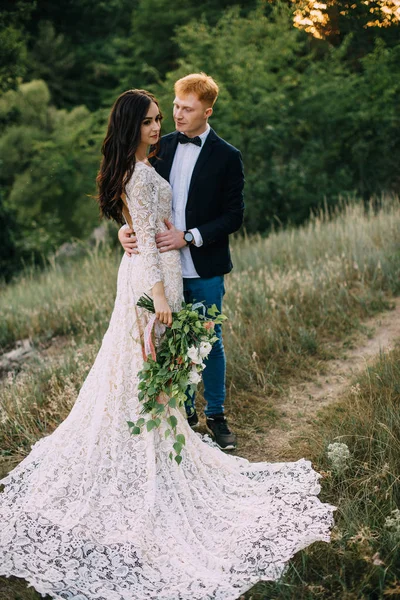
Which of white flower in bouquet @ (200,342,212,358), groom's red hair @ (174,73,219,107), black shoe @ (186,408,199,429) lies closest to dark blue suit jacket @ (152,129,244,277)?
groom's red hair @ (174,73,219,107)

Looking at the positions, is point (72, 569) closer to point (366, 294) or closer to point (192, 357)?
point (192, 357)

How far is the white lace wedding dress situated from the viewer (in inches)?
109

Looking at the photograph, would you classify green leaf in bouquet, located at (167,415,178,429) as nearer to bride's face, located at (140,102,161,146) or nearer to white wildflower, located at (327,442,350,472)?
→ white wildflower, located at (327,442,350,472)

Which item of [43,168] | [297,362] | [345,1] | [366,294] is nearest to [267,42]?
[43,168]

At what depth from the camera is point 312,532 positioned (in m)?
2.86

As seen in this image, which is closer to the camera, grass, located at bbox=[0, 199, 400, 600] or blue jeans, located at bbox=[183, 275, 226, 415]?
grass, located at bbox=[0, 199, 400, 600]

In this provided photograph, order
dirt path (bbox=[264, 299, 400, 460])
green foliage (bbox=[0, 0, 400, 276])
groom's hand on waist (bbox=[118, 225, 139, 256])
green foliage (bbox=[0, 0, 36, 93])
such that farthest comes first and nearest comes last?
green foliage (bbox=[0, 0, 400, 276]) < green foliage (bbox=[0, 0, 36, 93]) < dirt path (bbox=[264, 299, 400, 460]) < groom's hand on waist (bbox=[118, 225, 139, 256])

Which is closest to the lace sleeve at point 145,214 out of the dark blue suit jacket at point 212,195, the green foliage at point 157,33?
the dark blue suit jacket at point 212,195

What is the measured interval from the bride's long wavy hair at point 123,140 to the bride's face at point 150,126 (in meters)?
0.02

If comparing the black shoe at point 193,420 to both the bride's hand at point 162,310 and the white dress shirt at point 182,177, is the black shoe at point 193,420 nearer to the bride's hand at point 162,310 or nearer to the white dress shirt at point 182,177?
the white dress shirt at point 182,177

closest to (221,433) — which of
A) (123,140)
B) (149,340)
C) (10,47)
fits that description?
(149,340)

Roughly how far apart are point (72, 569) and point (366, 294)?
420 centimetres

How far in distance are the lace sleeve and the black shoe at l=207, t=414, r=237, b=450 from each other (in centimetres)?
132

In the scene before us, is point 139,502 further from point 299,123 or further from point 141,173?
point 299,123
